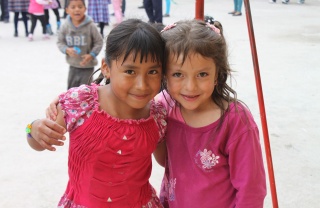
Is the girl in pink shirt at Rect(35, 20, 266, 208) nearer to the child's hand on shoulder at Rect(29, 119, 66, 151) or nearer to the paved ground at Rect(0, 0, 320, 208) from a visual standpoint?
the child's hand on shoulder at Rect(29, 119, 66, 151)

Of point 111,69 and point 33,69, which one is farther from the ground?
point 111,69

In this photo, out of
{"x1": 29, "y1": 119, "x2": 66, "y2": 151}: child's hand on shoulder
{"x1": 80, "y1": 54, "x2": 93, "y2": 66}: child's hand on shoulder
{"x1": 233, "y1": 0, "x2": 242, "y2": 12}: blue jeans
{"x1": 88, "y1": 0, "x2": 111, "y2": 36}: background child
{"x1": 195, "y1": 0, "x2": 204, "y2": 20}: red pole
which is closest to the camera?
{"x1": 29, "y1": 119, "x2": 66, "y2": 151}: child's hand on shoulder

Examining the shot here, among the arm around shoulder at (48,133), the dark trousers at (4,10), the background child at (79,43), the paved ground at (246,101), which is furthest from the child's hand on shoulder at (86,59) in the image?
the dark trousers at (4,10)

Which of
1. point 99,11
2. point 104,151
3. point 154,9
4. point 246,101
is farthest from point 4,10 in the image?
point 104,151

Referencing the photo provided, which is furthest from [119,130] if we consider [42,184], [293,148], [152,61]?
[293,148]

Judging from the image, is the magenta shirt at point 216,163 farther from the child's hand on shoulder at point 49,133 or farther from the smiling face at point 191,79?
the child's hand on shoulder at point 49,133

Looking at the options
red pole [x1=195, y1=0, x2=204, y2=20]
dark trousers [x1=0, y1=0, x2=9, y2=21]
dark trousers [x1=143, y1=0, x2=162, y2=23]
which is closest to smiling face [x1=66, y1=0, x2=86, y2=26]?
red pole [x1=195, y1=0, x2=204, y2=20]

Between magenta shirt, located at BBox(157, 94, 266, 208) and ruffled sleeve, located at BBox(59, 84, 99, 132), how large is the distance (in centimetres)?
29

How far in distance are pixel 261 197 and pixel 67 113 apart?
2.20 feet

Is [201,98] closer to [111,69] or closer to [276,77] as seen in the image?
[111,69]

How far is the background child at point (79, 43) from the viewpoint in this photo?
3574mm

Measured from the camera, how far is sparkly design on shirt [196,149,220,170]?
4.38 ft

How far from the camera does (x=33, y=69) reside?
522 centimetres

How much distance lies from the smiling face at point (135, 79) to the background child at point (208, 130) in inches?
2.1
